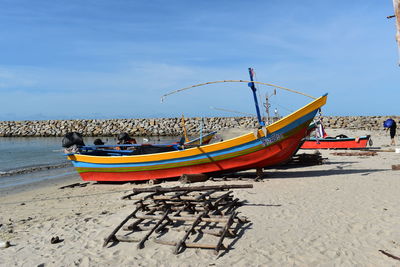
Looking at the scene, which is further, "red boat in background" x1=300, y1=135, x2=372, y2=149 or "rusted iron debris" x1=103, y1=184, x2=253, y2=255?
"red boat in background" x1=300, y1=135, x2=372, y2=149

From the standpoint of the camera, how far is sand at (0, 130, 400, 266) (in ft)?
19.5

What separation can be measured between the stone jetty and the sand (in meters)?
36.0

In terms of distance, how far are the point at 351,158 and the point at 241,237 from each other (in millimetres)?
13790

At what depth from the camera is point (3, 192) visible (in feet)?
48.7

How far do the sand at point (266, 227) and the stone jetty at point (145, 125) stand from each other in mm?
36020

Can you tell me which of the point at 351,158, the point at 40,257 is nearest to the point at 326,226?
the point at 40,257

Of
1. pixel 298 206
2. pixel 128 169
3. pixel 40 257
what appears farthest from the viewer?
pixel 128 169

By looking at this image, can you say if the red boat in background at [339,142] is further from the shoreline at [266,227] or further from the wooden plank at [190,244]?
the wooden plank at [190,244]

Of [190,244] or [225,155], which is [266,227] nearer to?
[190,244]

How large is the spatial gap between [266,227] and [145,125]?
47126 mm

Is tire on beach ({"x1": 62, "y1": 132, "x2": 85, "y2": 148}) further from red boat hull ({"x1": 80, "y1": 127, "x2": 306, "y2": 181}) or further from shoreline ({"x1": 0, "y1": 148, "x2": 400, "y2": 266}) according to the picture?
red boat hull ({"x1": 80, "y1": 127, "x2": 306, "y2": 181})

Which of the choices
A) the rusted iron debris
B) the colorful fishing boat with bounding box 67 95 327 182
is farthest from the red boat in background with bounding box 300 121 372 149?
the rusted iron debris

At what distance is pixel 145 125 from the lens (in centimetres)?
5328

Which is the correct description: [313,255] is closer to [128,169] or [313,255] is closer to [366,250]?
[366,250]
